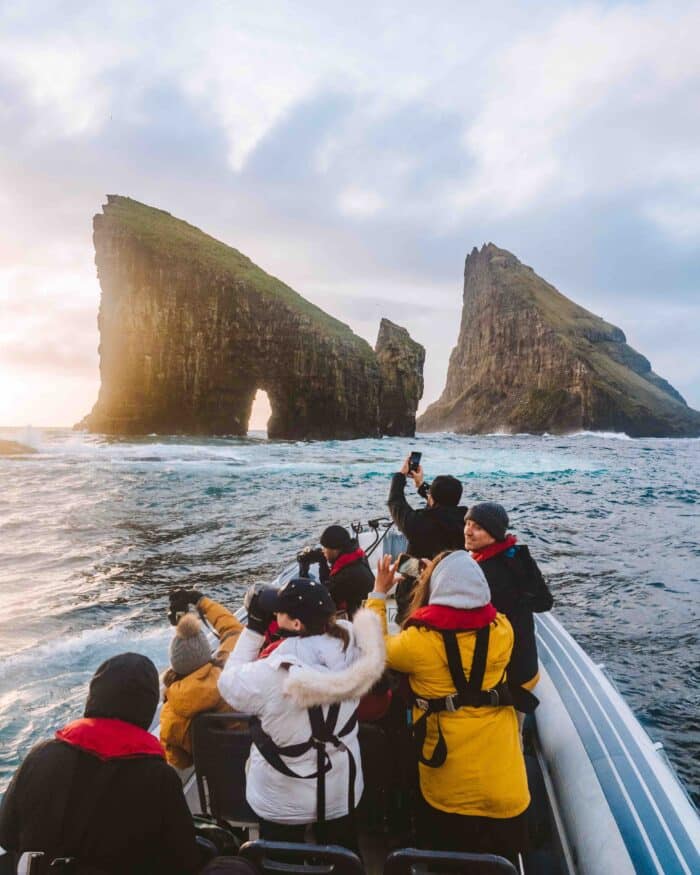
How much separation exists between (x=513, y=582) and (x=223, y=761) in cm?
176

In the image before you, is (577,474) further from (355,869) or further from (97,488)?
(355,869)

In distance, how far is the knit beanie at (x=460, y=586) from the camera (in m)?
2.25

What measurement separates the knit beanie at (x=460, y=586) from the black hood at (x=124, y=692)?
1.13m

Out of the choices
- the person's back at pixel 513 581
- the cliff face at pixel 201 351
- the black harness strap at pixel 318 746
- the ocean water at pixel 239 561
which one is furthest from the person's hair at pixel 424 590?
the cliff face at pixel 201 351

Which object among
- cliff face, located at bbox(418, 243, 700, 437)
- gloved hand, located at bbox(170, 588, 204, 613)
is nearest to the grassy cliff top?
cliff face, located at bbox(418, 243, 700, 437)

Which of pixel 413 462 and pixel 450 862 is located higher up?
pixel 413 462

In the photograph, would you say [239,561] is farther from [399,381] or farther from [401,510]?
[399,381]

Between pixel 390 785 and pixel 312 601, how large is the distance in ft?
4.69

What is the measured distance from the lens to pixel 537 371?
134375 millimetres

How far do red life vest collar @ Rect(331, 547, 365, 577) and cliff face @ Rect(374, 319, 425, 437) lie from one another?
7278cm

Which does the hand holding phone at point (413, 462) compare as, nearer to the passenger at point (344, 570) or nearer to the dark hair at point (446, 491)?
the dark hair at point (446, 491)

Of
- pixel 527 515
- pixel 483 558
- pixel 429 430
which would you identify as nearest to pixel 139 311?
pixel 527 515

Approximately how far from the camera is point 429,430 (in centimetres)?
16575

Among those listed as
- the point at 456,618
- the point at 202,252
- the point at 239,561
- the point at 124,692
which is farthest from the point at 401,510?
the point at 202,252
